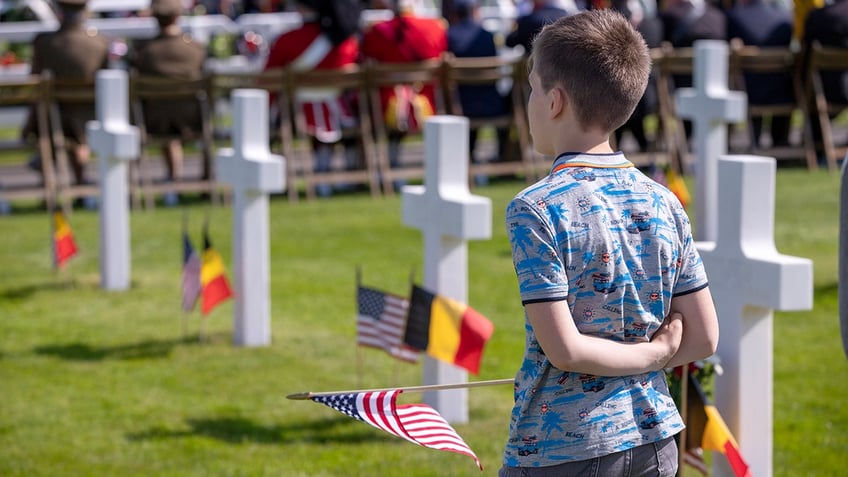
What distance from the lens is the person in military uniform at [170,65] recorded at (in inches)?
549

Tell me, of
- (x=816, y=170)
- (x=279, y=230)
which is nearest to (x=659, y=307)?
(x=279, y=230)

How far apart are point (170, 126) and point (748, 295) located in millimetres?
10427

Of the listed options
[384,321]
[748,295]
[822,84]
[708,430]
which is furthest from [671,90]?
[708,430]

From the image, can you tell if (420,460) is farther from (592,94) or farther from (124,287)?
(124,287)

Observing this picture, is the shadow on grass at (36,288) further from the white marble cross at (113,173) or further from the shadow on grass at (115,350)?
the shadow on grass at (115,350)

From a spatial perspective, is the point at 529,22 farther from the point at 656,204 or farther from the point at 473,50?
the point at 656,204

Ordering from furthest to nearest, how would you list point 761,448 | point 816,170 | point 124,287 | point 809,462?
point 816,170 → point 124,287 → point 809,462 → point 761,448

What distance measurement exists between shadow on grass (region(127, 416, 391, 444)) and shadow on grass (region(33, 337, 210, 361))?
1372 millimetres

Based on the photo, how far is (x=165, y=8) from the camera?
13.9m

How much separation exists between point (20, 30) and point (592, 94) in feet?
60.5

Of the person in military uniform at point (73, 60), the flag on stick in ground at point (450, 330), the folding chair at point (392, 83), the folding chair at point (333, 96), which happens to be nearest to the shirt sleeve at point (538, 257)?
the flag on stick in ground at point (450, 330)

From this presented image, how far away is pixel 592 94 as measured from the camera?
286 cm

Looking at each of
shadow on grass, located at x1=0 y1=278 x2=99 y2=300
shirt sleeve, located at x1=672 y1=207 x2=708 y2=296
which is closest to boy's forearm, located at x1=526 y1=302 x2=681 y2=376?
shirt sleeve, located at x1=672 y1=207 x2=708 y2=296

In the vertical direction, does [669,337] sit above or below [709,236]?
above
